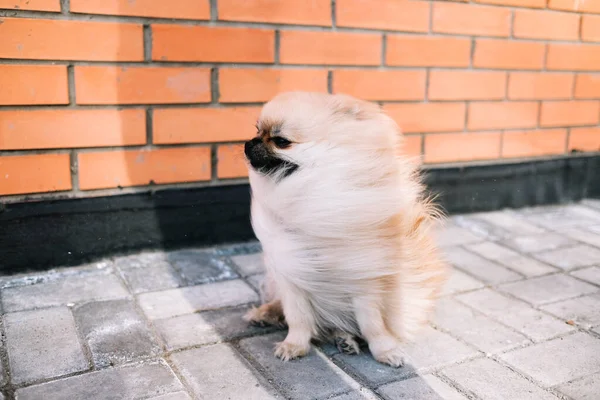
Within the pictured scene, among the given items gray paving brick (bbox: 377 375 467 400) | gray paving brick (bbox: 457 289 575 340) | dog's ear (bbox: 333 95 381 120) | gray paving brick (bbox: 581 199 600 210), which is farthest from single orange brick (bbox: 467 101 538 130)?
gray paving brick (bbox: 377 375 467 400)

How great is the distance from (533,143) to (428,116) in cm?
69

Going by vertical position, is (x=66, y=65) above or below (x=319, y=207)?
above

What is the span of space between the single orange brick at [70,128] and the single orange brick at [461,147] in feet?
4.52

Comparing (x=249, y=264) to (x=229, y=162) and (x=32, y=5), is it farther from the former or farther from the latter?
(x=32, y=5)

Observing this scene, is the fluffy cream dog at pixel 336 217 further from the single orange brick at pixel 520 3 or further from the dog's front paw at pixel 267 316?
the single orange brick at pixel 520 3

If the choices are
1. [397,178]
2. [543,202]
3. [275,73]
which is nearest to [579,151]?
[543,202]

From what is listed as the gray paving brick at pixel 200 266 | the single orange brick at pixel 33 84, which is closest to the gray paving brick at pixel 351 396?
the gray paving brick at pixel 200 266

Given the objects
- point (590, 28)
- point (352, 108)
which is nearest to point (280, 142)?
point (352, 108)

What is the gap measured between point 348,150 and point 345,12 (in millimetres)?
1186

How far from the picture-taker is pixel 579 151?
3.27 meters

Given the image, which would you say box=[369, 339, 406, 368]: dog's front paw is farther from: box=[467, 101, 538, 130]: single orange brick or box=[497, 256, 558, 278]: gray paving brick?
box=[467, 101, 538, 130]: single orange brick

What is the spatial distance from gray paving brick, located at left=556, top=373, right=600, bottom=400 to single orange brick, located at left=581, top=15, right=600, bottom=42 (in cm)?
216

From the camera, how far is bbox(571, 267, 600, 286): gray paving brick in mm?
2205

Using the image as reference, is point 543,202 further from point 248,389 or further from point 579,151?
point 248,389
